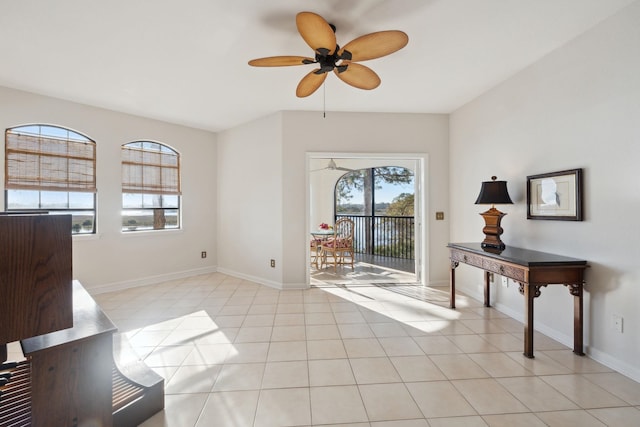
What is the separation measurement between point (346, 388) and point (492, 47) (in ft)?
9.83

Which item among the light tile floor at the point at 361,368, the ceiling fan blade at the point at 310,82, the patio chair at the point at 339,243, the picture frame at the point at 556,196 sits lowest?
the light tile floor at the point at 361,368

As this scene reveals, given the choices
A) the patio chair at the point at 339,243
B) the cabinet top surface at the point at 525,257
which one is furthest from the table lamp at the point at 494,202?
the patio chair at the point at 339,243

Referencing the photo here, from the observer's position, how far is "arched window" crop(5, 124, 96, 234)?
332cm

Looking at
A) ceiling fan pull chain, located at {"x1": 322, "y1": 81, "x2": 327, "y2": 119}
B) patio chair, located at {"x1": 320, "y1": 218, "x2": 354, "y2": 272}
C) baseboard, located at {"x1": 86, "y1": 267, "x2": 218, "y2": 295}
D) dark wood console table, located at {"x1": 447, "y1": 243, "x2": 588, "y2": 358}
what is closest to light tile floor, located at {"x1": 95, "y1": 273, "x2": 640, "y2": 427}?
dark wood console table, located at {"x1": 447, "y1": 243, "x2": 588, "y2": 358}

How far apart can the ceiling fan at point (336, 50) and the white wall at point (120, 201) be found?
3.07 m

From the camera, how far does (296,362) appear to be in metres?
2.17

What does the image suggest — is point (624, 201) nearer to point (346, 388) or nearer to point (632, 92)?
point (632, 92)

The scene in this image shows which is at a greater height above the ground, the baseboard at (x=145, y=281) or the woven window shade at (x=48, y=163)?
the woven window shade at (x=48, y=163)

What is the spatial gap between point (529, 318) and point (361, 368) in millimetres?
1392

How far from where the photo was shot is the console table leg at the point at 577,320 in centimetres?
222

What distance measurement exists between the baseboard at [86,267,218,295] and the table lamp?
4.36 metres

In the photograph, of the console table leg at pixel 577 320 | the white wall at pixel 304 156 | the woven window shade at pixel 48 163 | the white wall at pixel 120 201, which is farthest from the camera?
the white wall at pixel 304 156

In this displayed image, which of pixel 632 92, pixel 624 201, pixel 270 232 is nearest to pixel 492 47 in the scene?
pixel 632 92

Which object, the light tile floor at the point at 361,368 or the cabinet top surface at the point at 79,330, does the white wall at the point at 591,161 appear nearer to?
the light tile floor at the point at 361,368
